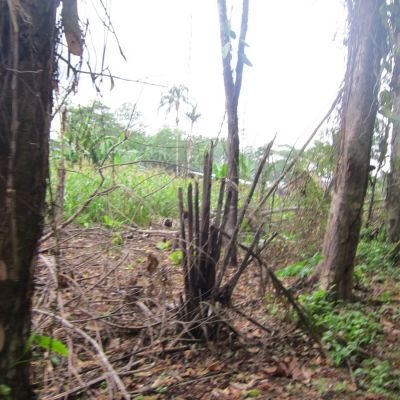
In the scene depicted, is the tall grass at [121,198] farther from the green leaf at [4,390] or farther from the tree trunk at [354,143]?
the green leaf at [4,390]

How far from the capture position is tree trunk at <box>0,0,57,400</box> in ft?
6.55

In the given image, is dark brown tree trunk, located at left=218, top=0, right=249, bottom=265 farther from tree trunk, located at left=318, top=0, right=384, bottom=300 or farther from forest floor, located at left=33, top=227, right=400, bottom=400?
forest floor, located at left=33, top=227, right=400, bottom=400

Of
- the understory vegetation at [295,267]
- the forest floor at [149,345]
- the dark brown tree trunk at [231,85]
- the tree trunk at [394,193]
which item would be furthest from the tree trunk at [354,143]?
the tree trunk at [394,193]

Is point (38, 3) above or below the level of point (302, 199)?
above

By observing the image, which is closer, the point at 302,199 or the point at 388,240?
the point at 302,199

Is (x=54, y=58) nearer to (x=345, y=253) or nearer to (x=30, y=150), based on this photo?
(x=30, y=150)

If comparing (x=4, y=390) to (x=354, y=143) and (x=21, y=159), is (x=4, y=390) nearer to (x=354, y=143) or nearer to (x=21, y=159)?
(x=21, y=159)

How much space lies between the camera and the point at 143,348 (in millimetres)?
3637

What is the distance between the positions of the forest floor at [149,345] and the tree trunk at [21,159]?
0.60 metres

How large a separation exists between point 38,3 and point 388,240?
6.31m

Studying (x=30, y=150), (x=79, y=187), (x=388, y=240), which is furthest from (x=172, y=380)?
(x=79, y=187)

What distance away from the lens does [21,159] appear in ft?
6.79

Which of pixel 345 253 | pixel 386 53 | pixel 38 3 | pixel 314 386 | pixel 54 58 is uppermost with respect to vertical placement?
pixel 386 53

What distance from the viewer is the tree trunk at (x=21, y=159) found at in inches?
78.6
